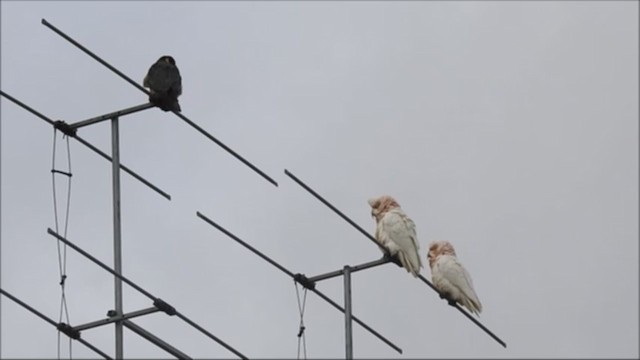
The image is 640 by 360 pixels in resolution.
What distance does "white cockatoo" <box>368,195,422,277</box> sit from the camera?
39406 mm

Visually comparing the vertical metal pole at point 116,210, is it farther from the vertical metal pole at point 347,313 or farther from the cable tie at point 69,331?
the vertical metal pole at point 347,313

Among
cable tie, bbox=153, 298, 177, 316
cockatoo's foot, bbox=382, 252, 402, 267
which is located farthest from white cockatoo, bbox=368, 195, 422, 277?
cable tie, bbox=153, 298, 177, 316

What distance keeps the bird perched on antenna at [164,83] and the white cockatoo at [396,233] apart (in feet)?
19.7

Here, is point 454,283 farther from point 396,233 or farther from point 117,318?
point 117,318

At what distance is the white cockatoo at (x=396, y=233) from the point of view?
39406 millimetres

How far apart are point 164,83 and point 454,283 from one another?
942 cm

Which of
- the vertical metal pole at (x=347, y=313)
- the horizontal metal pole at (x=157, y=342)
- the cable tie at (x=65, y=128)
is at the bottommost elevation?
the horizontal metal pole at (x=157, y=342)

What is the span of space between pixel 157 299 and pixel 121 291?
2.14 feet

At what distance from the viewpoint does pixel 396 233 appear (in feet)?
132

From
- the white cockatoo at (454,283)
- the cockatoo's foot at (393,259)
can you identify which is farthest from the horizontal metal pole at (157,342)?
the white cockatoo at (454,283)

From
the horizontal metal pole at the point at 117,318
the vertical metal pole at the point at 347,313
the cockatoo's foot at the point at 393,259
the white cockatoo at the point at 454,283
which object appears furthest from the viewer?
the white cockatoo at the point at 454,283

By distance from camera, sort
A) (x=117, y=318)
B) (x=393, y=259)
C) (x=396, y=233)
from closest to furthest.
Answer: (x=117, y=318), (x=393, y=259), (x=396, y=233)

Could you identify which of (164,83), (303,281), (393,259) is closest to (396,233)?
(393,259)

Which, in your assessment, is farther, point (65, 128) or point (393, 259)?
point (393, 259)
